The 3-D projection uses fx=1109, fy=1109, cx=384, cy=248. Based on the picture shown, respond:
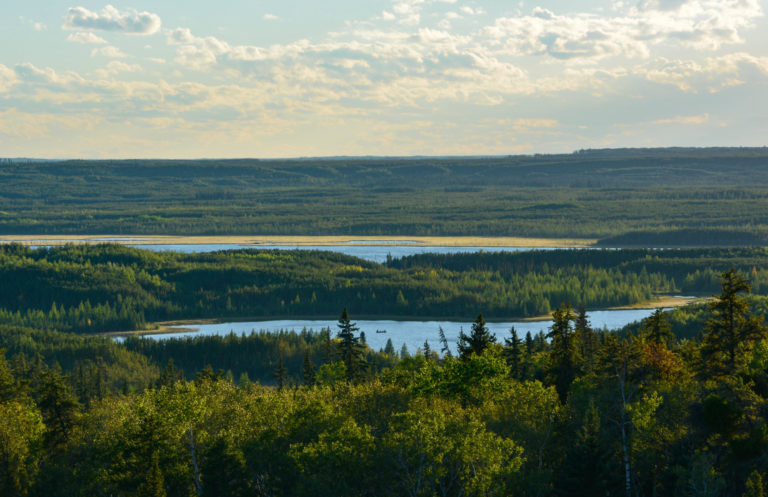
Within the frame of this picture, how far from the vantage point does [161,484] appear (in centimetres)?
6100

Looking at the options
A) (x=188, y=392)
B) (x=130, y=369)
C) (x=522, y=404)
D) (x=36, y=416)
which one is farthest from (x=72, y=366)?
(x=522, y=404)

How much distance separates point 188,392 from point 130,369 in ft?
295

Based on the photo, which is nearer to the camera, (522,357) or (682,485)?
(682,485)

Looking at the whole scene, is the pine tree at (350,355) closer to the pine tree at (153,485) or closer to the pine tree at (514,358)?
the pine tree at (514,358)

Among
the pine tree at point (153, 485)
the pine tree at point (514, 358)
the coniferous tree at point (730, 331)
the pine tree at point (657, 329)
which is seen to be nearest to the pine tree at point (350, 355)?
the pine tree at point (514, 358)

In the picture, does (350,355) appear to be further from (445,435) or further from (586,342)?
(445,435)

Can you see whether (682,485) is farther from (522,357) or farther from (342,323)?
(342,323)

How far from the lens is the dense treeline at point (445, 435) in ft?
191

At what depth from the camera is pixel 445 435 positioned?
58969 mm

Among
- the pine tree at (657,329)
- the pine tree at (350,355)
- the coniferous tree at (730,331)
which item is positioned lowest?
the pine tree at (350,355)

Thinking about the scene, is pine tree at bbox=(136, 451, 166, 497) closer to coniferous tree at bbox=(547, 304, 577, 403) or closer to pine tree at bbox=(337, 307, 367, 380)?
coniferous tree at bbox=(547, 304, 577, 403)

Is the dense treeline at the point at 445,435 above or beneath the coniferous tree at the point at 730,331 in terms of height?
beneath

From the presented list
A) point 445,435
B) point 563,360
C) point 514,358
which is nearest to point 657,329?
point 563,360

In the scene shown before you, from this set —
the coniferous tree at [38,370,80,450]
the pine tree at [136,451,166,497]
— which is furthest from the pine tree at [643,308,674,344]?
the coniferous tree at [38,370,80,450]
